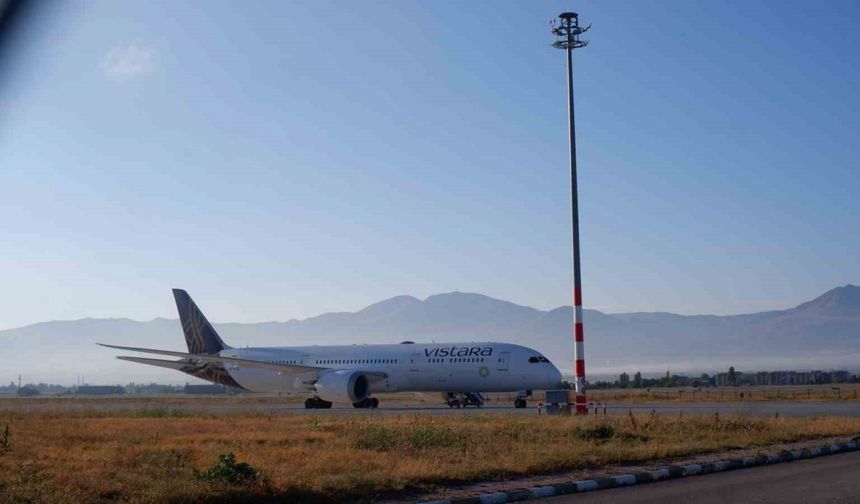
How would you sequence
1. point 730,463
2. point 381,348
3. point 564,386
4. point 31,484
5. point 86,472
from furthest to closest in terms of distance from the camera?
point 381,348 < point 564,386 < point 730,463 < point 86,472 < point 31,484

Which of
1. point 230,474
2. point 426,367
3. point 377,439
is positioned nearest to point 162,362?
point 426,367

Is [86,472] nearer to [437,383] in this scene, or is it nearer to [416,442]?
[416,442]

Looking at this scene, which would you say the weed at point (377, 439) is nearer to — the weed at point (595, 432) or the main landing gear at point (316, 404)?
the weed at point (595, 432)

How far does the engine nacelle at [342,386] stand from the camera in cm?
4159

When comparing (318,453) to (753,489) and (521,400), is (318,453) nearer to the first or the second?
(753,489)

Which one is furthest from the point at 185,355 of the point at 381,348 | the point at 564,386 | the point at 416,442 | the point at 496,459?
the point at 496,459

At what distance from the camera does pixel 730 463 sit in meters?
15.6

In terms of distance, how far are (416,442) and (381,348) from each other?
28.5 m

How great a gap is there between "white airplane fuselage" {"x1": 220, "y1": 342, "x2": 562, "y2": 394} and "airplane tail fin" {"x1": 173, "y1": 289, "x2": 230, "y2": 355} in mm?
3409

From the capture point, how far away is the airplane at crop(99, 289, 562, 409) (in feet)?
135

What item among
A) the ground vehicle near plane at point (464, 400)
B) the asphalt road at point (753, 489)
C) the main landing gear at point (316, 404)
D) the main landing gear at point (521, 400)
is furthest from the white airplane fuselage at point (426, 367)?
the asphalt road at point (753, 489)

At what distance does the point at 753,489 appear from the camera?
12562 mm

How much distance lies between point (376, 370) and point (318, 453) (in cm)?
2901

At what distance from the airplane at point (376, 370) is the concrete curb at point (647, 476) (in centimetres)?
2309
